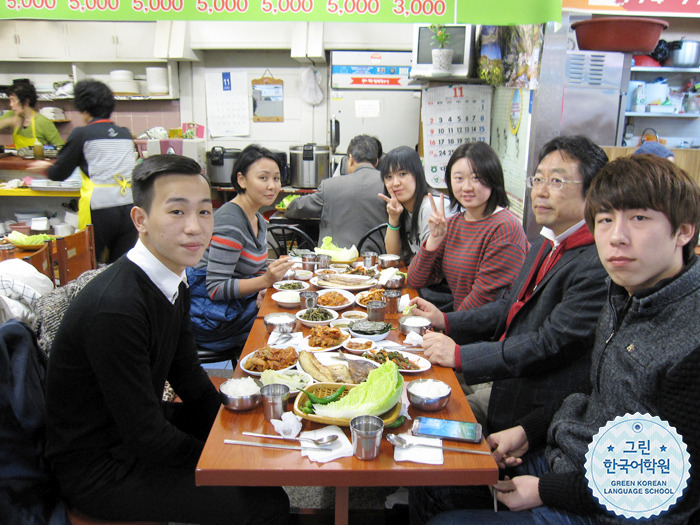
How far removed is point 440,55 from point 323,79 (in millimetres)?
2402

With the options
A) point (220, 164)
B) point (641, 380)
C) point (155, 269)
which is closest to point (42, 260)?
point (155, 269)

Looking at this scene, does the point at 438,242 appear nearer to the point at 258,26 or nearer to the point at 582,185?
the point at 582,185

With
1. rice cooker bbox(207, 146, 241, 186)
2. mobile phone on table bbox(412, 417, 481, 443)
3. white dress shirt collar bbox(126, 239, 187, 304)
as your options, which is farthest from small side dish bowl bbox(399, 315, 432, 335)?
rice cooker bbox(207, 146, 241, 186)

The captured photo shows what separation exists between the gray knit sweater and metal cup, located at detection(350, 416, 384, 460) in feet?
1.64

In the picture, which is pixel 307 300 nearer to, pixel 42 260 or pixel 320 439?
pixel 320 439

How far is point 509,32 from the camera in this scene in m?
4.41

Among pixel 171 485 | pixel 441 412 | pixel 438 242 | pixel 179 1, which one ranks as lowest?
pixel 171 485

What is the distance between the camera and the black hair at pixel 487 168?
259 cm

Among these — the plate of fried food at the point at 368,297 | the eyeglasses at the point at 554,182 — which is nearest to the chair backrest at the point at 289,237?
the plate of fried food at the point at 368,297

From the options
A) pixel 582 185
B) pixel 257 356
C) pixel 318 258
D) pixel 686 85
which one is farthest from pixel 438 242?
pixel 686 85

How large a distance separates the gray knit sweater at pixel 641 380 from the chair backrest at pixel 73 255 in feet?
9.24

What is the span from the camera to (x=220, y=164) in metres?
6.34

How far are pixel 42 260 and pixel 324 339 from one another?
1.93m

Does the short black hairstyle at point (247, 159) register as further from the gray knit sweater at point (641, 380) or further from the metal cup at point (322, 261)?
the gray knit sweater at point (641, 380)
